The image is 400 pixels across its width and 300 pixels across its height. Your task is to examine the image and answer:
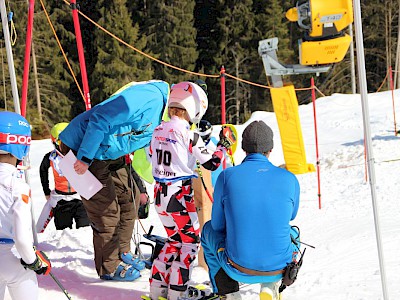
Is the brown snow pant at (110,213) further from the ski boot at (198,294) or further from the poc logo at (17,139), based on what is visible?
the poc logo at (17,139)

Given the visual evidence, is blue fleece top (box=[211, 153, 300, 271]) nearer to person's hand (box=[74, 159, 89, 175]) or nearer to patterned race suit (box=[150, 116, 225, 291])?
patterned race suit (box=[150, 116, 225, 291])

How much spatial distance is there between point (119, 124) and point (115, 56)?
78.0 feet

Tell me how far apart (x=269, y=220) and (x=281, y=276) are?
327 mm

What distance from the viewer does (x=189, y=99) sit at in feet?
11.1

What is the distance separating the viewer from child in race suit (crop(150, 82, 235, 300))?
3.33m

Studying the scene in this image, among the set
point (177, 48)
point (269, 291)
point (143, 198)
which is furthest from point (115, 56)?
point (269, 291)

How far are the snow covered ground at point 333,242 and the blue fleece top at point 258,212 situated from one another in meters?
0.87

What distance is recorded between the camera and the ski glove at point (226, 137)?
11.2ft

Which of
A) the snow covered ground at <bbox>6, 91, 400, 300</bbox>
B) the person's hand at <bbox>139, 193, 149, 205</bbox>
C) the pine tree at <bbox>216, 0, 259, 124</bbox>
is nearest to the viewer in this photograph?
the snow covered ground at <bbox>6, 91, 400, 300</bbox>

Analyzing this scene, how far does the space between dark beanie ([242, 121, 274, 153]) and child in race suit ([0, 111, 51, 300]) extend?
117 centimetres

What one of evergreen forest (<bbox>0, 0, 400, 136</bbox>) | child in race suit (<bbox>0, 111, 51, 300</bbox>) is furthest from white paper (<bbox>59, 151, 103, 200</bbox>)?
evergreen forest (<bbox>0, 0, 400, 136</bbox>)

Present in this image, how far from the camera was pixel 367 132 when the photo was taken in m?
2.94

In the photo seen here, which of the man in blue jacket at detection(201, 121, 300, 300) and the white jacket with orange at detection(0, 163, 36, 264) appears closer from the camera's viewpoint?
the white jacket with orange at detection(0, 163, 36, 264)

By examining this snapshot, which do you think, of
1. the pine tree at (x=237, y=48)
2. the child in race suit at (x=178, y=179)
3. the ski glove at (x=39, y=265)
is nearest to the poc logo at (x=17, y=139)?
the ski glove at (x=39, y=265)
